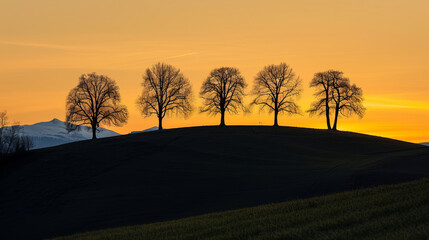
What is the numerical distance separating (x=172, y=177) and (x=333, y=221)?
1182 inches

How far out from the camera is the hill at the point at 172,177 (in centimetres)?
3572

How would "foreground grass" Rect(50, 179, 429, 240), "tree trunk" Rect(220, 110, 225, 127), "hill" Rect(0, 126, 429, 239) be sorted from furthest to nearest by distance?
"tree trunk" Rect(220, 110, 225, 127)
"hill" Rect(0, 126, 429, 239)
"foreground grass" Rect(50, 179, 429, 240)

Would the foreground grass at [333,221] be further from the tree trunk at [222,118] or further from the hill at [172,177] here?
the tree trunk at [222,118]

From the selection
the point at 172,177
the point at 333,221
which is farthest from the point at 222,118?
the point at 333,221

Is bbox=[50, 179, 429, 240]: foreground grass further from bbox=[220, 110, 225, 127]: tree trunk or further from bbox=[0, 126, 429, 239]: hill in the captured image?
bbox=[220, 110, 225, 127]: tree trunk

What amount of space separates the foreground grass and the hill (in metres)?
13.9

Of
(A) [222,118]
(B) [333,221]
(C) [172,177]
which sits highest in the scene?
(A) [222,118]

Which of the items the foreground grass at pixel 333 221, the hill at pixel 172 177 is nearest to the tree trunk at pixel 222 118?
the hill at pixel 172 177

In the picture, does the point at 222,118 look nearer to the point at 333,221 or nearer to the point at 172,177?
the point at 172,177

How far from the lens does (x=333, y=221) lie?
15.5 m

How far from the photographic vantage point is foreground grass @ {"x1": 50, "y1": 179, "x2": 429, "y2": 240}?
13836 mm

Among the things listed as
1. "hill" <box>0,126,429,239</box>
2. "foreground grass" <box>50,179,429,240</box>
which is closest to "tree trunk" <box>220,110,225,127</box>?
"hill" <box>0,126,429,239</box>

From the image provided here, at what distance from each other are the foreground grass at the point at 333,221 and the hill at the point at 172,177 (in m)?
13.9

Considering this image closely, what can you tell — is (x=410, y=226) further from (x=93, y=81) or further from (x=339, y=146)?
(x=93, y=81)
